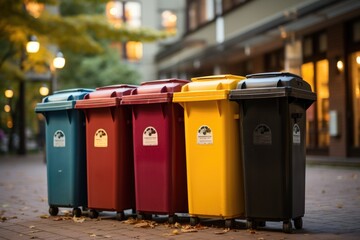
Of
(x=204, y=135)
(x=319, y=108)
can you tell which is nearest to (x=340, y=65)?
(x=319, y=108)

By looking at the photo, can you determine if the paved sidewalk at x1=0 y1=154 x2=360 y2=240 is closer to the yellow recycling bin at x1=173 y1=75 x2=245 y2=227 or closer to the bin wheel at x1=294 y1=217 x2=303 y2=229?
the bin wheel at x1=294 y1=217 x2=303 y2=229

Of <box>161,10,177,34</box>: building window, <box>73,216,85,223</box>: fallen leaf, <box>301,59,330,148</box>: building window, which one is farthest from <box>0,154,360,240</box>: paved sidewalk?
<box>161,10,177,34</box>: building window

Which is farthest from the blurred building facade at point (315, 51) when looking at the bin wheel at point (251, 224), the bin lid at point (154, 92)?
the bin wheel at point (251, 224)

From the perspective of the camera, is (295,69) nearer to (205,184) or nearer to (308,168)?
(308,168)

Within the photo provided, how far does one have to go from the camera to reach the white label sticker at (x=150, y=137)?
7.61m

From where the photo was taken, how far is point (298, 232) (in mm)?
6883

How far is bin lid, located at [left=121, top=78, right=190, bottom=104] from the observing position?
24.6ft

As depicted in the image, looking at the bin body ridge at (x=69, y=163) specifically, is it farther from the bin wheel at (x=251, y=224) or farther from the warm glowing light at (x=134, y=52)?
the warm glowing light at (x=134, y=52)

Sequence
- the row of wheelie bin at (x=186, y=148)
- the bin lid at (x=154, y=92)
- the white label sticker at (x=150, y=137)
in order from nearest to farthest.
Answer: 1. the row of wheelie bin at (x=186, y=148)
2. the bin lid at (x=154, y=92)
3. the white label sticker at (x=150, y=137)

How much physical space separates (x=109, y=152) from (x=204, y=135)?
1.47 meters

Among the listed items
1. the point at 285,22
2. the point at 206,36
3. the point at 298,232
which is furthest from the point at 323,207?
the point at 206,36

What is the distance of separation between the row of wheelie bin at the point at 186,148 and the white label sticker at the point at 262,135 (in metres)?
0.01

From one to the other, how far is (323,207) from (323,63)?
13728 millimetres

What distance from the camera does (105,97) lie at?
8148mm
